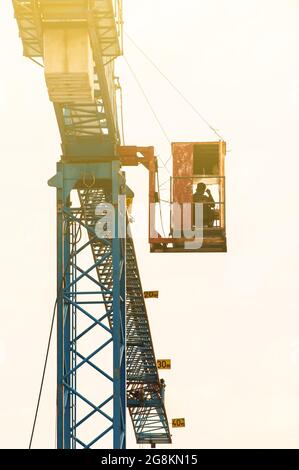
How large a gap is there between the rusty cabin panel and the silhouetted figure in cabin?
1.03 ft

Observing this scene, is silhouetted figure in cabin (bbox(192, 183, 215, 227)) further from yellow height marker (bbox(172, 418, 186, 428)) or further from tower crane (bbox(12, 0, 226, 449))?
yellow height marker (bbox(172, 418, 186, 428))

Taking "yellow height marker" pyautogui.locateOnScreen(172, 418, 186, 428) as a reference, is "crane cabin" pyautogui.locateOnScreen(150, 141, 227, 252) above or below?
above

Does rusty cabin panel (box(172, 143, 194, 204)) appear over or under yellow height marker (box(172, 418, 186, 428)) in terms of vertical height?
over

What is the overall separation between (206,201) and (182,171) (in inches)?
49.2

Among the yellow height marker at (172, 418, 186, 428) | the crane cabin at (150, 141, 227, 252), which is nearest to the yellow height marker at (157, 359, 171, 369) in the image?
the yellow height marker at (172, 418, 186, 428)

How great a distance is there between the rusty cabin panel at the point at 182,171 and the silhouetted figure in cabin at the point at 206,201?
313 millimetres

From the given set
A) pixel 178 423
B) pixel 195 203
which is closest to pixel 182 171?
pixel 195 203

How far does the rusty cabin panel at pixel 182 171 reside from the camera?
4612cm

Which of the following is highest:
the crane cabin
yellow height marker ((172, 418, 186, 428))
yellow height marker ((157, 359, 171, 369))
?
the crane cabin

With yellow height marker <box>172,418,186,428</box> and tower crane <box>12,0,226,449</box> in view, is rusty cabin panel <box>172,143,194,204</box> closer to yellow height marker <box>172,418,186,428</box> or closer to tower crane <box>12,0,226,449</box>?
tower crane <box>12,0,226,449</box>

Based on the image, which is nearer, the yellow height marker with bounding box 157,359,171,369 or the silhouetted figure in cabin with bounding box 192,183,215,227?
the silhouetted figure in cabin with bounding box 192,183,215,227

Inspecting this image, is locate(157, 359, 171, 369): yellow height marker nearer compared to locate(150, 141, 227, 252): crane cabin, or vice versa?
locate(150, 141, 227, 252): crane cabin

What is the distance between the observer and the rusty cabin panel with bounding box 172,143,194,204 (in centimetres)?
4612
